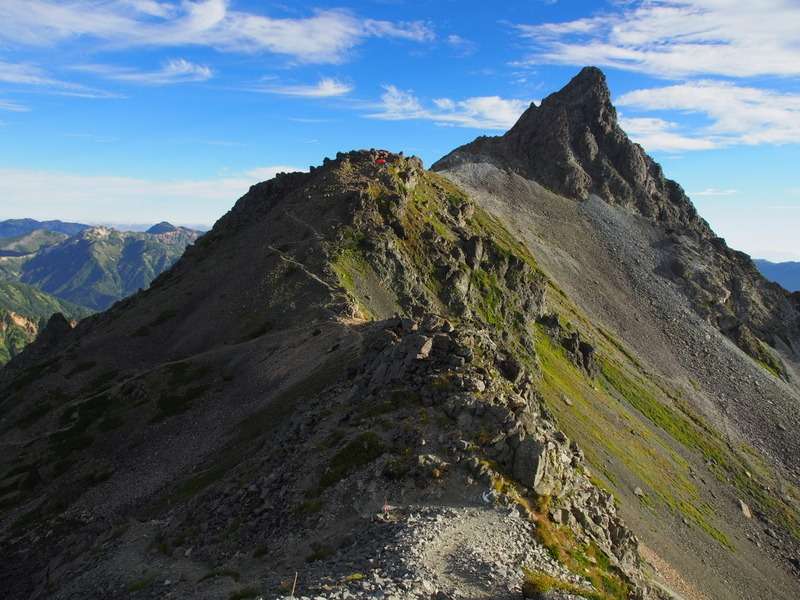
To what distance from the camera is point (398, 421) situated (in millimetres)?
39406

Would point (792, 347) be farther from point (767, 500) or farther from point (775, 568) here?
point (775, 568)

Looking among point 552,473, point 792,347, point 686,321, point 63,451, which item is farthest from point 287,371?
point 792,347

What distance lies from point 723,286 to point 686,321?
32175 mm

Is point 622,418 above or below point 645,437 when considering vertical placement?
above

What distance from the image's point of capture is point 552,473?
120 ft

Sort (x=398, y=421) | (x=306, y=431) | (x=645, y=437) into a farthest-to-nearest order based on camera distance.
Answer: (x=645, y=437), (x=306, y=431), (x=398, y=421)

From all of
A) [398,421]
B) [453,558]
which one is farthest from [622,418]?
[453,558]

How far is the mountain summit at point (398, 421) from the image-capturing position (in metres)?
32.0

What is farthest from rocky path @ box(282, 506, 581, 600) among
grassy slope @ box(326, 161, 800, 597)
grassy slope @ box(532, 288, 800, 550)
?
grassy slope @ box(532, 288, 800, 550)

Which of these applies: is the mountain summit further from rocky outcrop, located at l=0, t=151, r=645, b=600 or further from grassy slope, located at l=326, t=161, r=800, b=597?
grassy slope, located at l=326, t=161, r=800, b=597

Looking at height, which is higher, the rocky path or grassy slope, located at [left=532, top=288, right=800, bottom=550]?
the rocky path

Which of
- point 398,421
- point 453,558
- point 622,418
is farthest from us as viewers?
point 622,418

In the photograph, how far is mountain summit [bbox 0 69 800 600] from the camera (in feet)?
105

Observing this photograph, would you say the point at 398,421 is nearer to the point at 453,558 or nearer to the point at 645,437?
the point at 453,558
